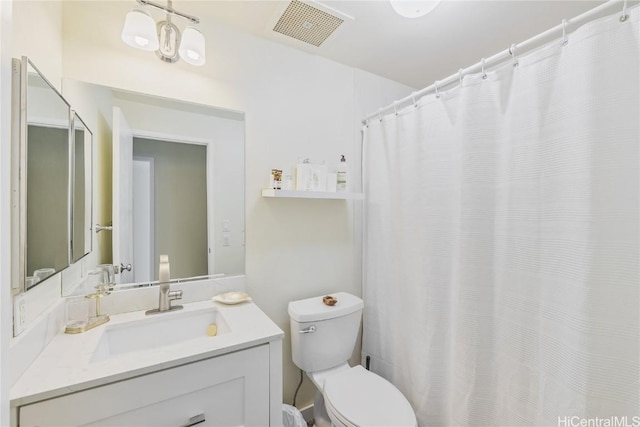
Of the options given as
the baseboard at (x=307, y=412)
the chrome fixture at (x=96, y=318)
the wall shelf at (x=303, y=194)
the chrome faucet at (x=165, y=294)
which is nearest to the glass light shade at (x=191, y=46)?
the wall shelf at (x=303, y=194)

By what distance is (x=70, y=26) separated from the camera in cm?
112

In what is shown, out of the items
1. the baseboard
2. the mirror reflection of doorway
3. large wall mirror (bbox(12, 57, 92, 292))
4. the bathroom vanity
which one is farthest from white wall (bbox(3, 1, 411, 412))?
the bathroom vanity

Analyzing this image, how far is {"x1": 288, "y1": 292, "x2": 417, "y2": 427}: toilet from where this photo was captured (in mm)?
1157

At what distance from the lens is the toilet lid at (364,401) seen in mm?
1125

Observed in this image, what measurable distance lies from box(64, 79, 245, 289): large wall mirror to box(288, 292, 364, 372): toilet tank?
1.40 ft

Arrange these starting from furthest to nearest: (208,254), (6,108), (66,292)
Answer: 1. (208,254)
2. (66,292)
3. (6,108)

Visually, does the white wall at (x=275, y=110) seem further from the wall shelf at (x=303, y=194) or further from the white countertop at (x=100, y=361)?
the white countertop at (x=100, y=361)

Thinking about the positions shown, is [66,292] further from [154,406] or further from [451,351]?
[451,351]

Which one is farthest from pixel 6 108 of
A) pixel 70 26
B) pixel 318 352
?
pixel 318 352

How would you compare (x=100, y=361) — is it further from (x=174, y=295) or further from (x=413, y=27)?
(x=413, y=27)

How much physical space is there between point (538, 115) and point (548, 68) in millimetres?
162

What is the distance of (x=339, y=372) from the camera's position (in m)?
1.51

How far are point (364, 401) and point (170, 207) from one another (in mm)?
1291

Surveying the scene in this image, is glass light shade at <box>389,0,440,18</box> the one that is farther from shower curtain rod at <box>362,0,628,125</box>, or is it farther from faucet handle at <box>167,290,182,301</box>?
faucet handle at <box>167,290,182,301</box>
